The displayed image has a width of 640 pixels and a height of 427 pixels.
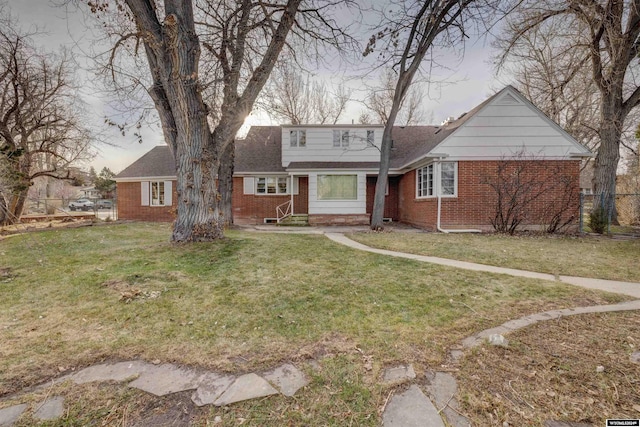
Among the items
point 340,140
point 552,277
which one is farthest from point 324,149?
point 552,277

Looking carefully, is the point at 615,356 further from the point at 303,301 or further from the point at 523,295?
the point at 303,301

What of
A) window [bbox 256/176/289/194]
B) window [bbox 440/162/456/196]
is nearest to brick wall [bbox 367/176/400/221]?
window [bbox 256/176/289/194]

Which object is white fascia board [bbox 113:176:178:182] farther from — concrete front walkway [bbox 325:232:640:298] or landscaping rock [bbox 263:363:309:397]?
landscaping rock [bbox 263:363:309:397]

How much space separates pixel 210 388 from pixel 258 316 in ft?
4.25

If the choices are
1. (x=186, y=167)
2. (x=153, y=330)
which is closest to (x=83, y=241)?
(x=186, y=167)

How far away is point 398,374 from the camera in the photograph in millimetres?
2309

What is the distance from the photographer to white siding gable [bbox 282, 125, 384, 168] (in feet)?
53.2

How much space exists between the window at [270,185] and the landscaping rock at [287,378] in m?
14.7

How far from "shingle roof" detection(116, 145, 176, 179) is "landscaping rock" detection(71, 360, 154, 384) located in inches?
A: 636

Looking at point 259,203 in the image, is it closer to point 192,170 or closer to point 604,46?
point 192,170

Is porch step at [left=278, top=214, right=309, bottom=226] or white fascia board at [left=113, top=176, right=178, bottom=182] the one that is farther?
white fascia board at [left=113, top=176, right=178, bottom=182]

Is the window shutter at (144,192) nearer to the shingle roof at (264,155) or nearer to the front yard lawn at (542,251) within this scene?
the shingle roof at (264,155)

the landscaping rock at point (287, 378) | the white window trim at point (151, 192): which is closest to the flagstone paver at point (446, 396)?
the landscaping rock at point (287, 378)

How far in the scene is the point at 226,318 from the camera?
11.1 ft
